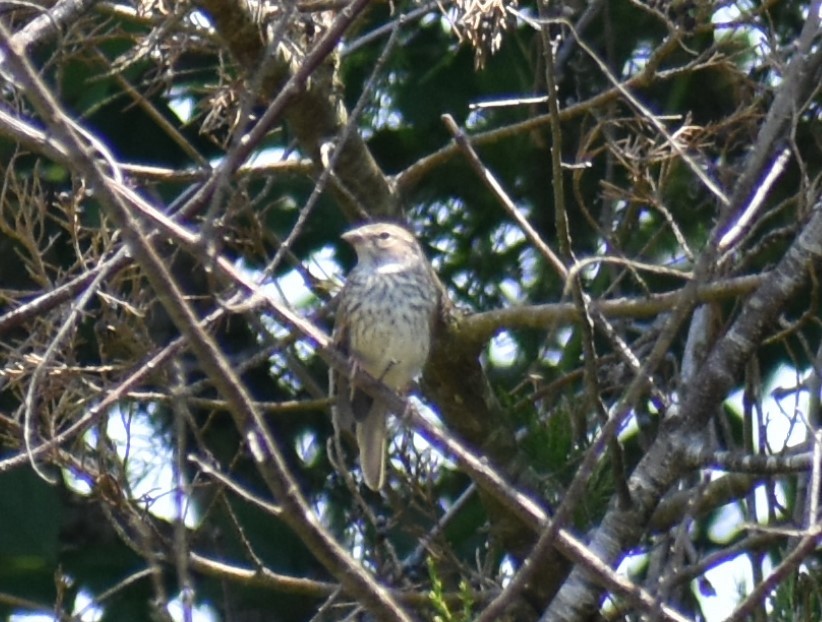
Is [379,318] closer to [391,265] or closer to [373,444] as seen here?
[391,265]

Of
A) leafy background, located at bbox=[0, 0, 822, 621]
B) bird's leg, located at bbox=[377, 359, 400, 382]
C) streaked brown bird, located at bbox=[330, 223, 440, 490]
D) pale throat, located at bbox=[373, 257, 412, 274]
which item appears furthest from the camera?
pale throat, located at bbox=[373, 257, 412, 274]

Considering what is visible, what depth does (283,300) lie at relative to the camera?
3721 mm

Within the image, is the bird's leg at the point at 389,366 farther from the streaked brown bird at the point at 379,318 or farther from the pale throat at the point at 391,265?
the pale throat at the point at 391,265

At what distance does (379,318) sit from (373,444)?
41cm

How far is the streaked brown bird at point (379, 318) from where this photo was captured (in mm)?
5145

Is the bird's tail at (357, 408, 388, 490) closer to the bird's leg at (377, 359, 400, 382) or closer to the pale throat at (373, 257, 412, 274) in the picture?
the bird's leg at (377, 359, 400, 382)

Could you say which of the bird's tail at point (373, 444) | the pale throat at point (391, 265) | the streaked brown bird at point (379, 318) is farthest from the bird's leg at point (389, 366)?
the pale throat at point (391, 265)

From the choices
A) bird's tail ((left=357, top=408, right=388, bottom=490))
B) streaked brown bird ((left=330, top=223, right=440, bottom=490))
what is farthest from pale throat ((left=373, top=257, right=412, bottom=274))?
bird's tail ((left=357, top=408, right=388, bottom=490))

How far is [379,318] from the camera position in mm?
5371

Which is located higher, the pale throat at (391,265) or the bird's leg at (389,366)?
the pale throat at (391,265)

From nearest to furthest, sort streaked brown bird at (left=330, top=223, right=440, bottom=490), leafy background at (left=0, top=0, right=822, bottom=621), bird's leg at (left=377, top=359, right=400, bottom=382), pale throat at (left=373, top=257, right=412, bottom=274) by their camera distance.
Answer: leafy background at (left=0, top=0, right=822, bottom=621) → bird's leg at (left=377, top=359, right=400, bottom=382) → streaked brown bird at (left=330, top=223, right=440, bottom=490) → pale throat at (left=373, top=257, right=412, bottom=274)

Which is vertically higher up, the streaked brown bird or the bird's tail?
the streaked brown bird

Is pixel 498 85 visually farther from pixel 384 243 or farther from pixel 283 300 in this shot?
pixel 283 300

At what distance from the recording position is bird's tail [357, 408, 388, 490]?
5242 mm
